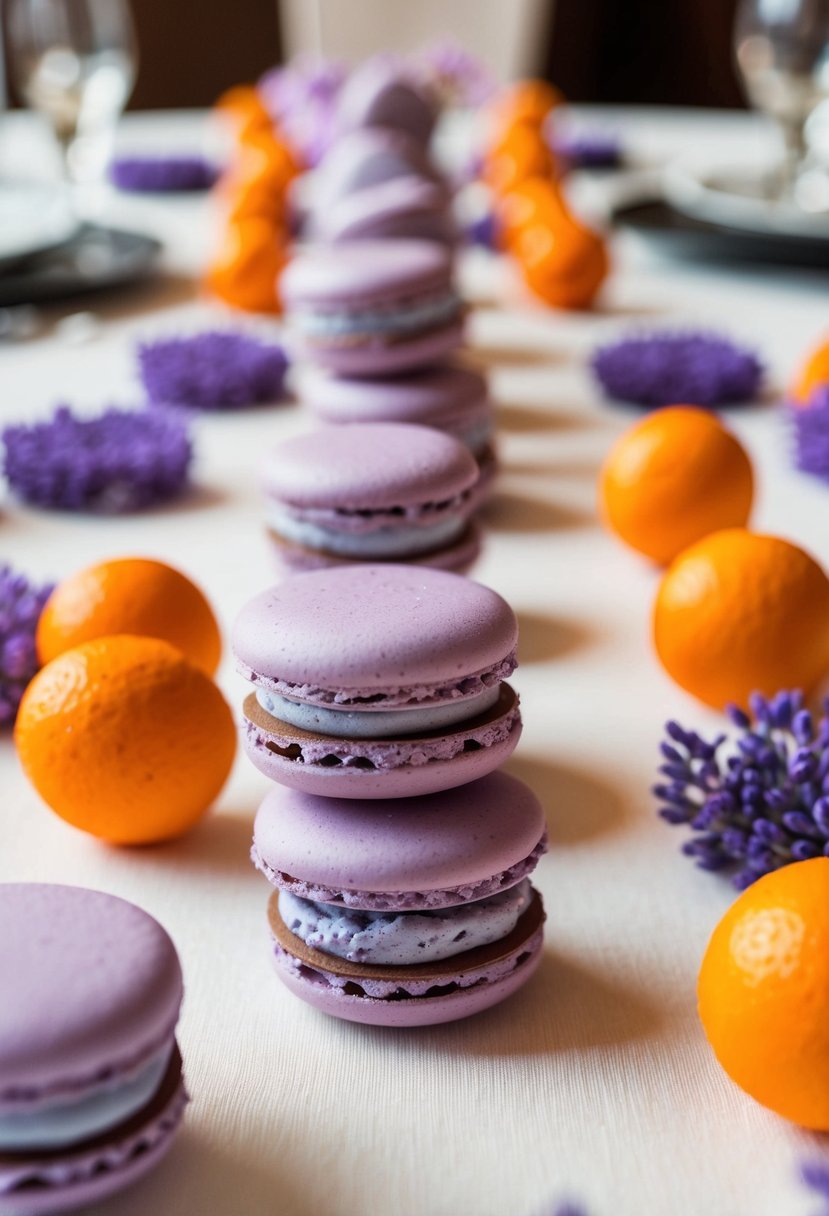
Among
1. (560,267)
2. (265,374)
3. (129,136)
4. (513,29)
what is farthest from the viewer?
(513,29)

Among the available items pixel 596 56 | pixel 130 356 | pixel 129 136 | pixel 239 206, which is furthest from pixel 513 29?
pixel 130 356

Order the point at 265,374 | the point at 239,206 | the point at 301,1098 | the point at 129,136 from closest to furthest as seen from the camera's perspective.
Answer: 1. the point at 301,1098
2. the point at 265,374
3. the point at 239,206
4. the point at 129,136

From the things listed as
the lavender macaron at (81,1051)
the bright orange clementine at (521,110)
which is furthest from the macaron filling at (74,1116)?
the bright orange clementine at (521,110)

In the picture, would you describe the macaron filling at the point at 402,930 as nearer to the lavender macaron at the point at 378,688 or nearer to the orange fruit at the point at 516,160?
the lavender macaron at the point at 378,688

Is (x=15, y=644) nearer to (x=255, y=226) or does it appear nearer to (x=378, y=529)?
(x=378, y=529)

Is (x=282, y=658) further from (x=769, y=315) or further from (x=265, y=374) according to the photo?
(x=769, y=315)

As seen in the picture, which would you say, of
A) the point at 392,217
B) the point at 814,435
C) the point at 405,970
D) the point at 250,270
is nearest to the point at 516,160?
the point at 250,270

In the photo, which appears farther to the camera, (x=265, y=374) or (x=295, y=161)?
(x=295, y=161)
